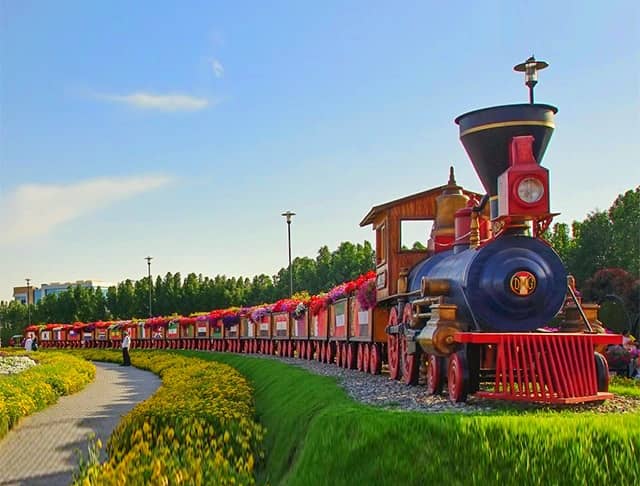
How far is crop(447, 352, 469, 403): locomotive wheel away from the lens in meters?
8.69

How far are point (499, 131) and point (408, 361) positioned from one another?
3556 mm

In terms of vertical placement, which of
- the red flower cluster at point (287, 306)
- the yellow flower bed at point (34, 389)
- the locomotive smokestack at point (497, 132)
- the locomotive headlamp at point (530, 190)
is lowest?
the yellow flower bed at point (34, 389)

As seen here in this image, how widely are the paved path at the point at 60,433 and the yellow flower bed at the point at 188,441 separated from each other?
976mm

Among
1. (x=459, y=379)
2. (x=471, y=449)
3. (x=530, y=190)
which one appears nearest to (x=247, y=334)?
(x=459, y=379)

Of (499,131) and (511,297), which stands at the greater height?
(499,131)

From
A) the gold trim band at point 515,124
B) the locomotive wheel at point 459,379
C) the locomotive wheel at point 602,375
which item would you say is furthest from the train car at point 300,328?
the locomotive wheel at point 602,375

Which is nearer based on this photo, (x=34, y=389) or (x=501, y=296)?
(x=501, y=296)

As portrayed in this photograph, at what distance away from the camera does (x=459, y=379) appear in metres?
8.70

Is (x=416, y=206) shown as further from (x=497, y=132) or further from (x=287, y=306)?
(x=287, y=306)

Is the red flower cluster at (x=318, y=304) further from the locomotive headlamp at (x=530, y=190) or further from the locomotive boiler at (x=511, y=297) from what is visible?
the locomotive headlamp at (x=530, y=190)

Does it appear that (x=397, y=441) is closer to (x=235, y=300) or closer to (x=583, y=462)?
(x=583, y=462)

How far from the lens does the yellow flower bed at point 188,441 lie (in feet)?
23.2

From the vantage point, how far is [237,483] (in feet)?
24.5

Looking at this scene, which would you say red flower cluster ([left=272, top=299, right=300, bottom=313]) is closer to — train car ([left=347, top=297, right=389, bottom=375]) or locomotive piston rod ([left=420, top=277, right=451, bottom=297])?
train car ([left=347, top=297, right=389, bottom=375])
